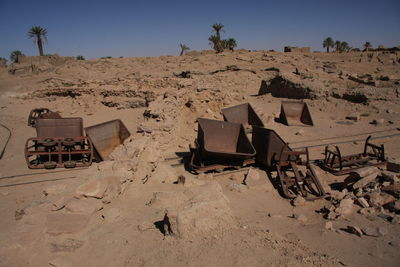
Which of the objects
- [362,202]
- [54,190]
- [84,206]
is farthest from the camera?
[362,202]

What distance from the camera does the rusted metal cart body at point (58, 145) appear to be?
24.0ft

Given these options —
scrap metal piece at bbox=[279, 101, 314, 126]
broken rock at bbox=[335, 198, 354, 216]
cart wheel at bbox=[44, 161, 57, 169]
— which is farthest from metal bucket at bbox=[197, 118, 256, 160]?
scrap metal piece at bbox=[279, 101, 314, 126]

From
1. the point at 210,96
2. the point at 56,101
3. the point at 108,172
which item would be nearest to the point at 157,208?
the point at 108,172

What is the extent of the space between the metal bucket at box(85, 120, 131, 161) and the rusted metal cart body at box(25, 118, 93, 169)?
20 cm

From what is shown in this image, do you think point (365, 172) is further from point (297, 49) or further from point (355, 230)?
point (297, 49)

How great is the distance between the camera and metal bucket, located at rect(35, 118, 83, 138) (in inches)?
304

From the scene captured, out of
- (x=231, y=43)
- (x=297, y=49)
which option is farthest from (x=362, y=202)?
(x=231, y=43)

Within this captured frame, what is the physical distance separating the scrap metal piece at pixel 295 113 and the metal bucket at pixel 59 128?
26.1 ft

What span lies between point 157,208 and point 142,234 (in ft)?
2.40

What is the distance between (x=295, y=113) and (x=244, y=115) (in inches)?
113

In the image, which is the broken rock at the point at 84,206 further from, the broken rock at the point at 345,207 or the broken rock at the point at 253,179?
the broken rock at the point at 345,207

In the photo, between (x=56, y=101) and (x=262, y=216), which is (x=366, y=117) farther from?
(x=56, y=101)

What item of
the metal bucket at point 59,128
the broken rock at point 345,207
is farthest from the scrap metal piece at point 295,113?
the metal bucket at point 59,128

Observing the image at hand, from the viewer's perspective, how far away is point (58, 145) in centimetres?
731
